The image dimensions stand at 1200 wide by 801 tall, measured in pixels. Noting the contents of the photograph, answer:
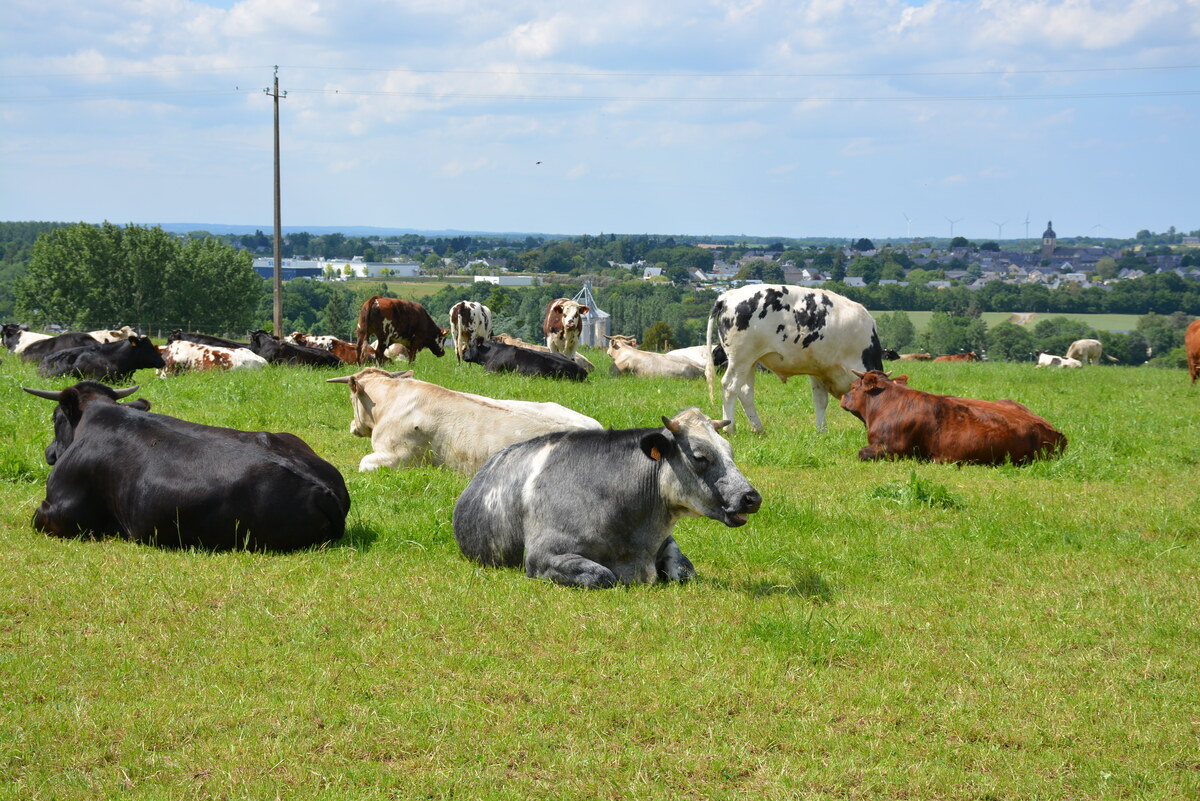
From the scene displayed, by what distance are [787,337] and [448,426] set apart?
686cm

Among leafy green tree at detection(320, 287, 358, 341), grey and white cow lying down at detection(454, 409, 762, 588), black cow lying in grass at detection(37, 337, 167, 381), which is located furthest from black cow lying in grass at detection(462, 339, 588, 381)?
leafy green tree at detection(320, 287, 358, 341)

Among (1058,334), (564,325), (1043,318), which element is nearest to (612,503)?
(564,325)

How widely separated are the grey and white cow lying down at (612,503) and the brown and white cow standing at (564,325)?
2014 centimetres

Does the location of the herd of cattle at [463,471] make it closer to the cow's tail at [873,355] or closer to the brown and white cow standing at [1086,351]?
the cow's tail at [873,355]

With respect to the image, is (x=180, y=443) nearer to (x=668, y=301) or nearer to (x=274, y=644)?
(x=274, y=644)

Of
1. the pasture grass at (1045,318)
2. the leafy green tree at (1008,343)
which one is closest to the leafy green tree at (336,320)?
the pasture grass at (1045,318)

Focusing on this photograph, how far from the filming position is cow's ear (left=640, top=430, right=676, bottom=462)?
290 inches

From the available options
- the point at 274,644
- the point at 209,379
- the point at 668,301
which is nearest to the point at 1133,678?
the point at 274,644

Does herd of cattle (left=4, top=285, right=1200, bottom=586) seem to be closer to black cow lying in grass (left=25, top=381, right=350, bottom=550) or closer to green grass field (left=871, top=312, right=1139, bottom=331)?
black cow lying in grass (left=25, top=381, right=350, bottom=550)

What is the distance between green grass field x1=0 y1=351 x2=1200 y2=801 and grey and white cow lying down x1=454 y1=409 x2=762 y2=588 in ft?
0.82

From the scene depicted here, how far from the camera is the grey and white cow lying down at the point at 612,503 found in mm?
7344

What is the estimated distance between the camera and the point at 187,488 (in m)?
8.14

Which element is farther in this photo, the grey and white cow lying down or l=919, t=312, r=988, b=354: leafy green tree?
l=919, t=312, r=988, b=354: leafy green tree

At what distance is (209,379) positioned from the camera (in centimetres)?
1908
